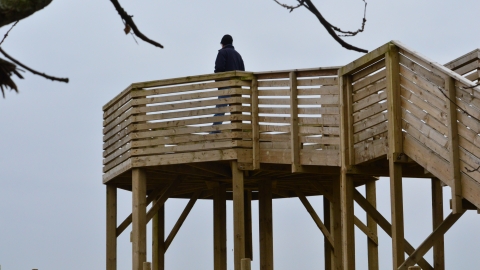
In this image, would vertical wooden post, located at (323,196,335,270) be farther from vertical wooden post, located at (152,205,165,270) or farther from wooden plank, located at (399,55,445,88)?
wooden plank, located at (399,55,445,88)

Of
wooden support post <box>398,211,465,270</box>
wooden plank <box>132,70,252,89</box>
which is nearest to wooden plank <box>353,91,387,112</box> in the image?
wooden support post <box>398,211,465,270</box>

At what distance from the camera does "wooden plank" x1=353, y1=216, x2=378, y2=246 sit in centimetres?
1647

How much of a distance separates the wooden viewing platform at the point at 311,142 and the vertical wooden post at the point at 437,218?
3 centimetres

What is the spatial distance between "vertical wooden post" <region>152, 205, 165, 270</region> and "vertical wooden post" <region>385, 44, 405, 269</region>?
792 centimetres

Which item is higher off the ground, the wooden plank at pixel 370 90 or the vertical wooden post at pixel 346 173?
the wooden plank at pixel 370 90

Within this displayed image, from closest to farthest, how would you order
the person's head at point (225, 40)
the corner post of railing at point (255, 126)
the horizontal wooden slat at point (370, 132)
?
the horizontal wooden slat at point (370, 132)
the corner post of railing at point (255, 126)
the person's head at point (225, 40)

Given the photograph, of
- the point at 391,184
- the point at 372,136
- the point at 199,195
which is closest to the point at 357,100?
the point at 372,136

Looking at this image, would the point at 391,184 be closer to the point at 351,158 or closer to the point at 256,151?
the point at 351,158

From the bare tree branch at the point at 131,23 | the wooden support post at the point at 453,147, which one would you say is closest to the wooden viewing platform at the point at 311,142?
the wooden support post at the point at 453,147

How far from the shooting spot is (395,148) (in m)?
10.9

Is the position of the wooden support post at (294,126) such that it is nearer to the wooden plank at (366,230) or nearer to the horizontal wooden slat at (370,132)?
the horizontal wooden slat at (370,132)

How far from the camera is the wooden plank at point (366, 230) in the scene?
648 inches

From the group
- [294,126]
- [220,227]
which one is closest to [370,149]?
[294,126]

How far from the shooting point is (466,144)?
379 inches
